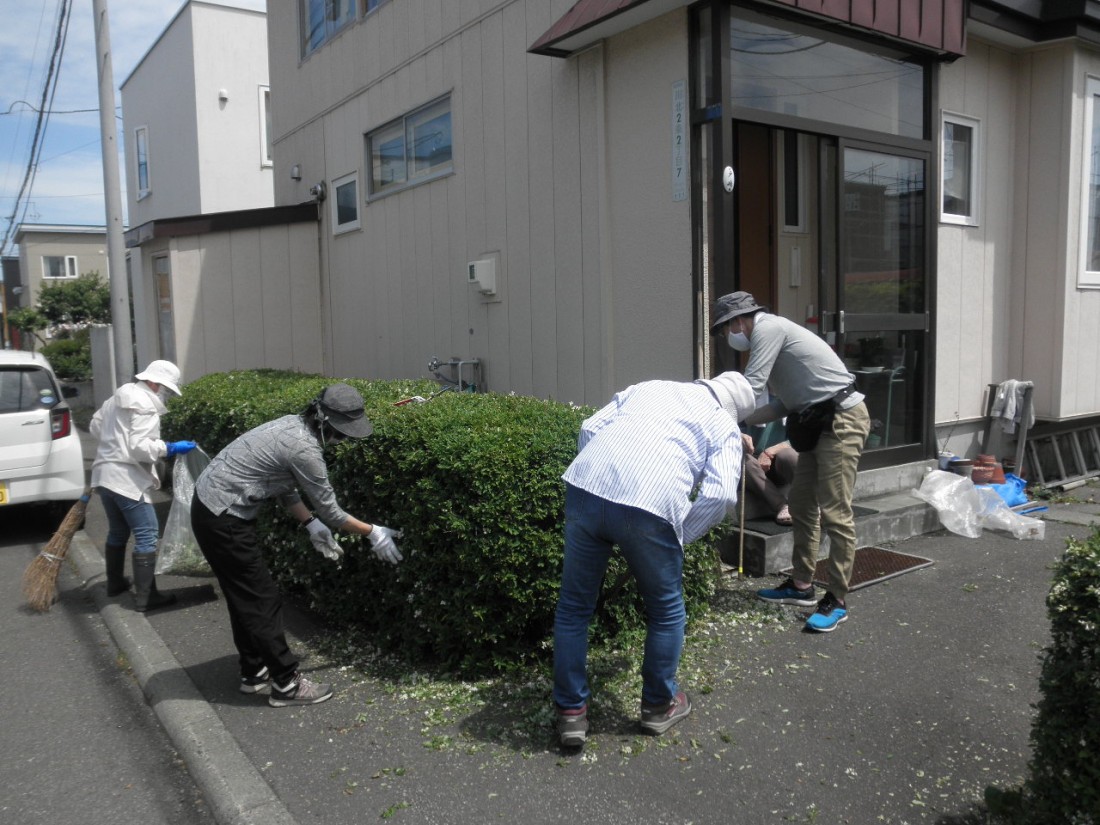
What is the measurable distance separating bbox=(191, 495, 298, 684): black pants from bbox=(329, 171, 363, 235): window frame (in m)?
6.90

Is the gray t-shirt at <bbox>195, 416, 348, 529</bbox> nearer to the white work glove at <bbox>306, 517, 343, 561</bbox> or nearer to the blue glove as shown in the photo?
the white work glove at <bbox>306, 517, 343, 561</bbox>

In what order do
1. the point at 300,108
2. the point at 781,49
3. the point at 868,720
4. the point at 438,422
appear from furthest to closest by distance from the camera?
1. the point at 300,108
2. the point at 781,49
3. the point at 438,422
4. the point at 868,720

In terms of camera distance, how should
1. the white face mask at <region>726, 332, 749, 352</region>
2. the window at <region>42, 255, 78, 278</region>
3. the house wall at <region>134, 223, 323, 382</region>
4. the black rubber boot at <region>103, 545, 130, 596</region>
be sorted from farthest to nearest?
the window at <region>42, 255, 78, 278</region> < the house wall at <region>134, 223, 323, 382</region> < the black rubber boot at <region>103, 545, 130, 596</region> < the white face mask at <region>726, 332, 749, 352</region>

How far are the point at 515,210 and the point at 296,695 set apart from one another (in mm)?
4827

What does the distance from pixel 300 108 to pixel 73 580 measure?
7.28 metres

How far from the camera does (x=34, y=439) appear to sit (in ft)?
26.3

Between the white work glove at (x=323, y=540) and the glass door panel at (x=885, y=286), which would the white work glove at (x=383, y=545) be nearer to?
the white work glove at (x=323, y=540)

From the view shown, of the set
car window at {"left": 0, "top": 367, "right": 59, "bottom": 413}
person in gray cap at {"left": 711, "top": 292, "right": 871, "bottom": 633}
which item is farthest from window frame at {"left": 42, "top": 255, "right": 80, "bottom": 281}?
person in gray cap at {"left": 711, "top": 292, "right": 871, "bottom": 633}

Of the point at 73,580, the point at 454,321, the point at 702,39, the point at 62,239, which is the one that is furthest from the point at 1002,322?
the point at 62,239

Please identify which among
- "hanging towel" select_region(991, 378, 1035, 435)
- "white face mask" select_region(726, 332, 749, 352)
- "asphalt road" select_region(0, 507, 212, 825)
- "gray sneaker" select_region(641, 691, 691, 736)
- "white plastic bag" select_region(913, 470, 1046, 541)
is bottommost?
"asphalt road" select_region(0, 507, 212, 825)

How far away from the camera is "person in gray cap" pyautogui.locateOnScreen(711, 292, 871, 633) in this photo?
4.92 metres

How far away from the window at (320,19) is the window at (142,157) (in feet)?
35.8

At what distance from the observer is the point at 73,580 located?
693 centimetres

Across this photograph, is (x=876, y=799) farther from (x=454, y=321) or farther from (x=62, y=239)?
(x=62, y=239)
